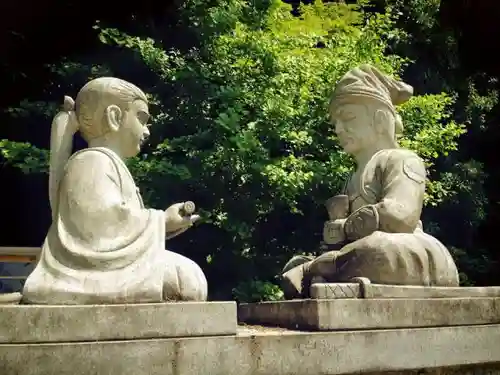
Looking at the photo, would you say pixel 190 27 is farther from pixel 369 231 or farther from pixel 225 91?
pixel 369 231

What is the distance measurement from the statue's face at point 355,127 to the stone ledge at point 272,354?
1.69m

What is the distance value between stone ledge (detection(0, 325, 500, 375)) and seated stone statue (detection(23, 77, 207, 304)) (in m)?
0.33

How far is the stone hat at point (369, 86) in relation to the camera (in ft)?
→ 17.7

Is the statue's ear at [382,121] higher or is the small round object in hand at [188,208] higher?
the statue's ear at [382,121]

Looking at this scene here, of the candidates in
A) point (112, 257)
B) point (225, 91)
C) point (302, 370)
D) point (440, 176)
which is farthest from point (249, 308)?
point (440, 176)

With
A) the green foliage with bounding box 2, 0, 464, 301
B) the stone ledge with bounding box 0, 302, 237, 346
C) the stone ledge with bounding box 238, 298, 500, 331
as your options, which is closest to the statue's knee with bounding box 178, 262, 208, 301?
the stone ledge with bounding box 0, 302, 237, 346

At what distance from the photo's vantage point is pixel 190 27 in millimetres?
10797

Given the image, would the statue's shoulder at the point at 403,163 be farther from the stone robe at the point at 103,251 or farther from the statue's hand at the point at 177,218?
the stone robe at the point at 103,251

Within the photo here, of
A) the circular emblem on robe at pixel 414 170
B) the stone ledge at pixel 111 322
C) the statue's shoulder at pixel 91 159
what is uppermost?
the circular emblem on robe at pixel 414 170

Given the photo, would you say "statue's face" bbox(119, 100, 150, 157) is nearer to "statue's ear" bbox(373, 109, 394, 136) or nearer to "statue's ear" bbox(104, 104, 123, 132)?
"statue's ear" bbox(104, 104, 123, 132)

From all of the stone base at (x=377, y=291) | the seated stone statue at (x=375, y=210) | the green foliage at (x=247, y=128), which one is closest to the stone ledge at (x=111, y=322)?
the stone base at (x=377, y=291)

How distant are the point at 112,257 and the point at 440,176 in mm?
9369

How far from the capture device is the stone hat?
5387 millimetres

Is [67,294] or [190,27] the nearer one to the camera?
[67,294]
